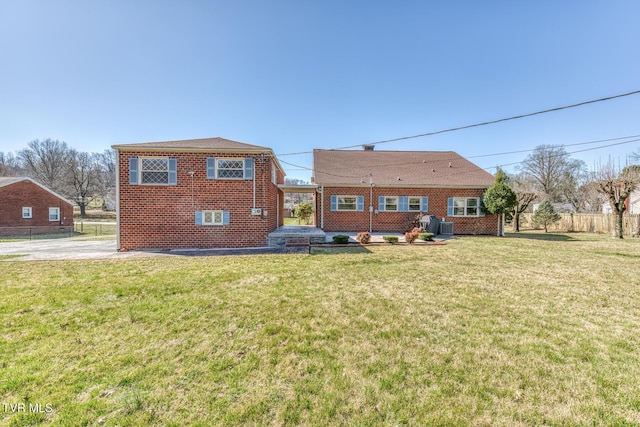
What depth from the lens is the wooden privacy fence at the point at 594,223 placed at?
676 inches

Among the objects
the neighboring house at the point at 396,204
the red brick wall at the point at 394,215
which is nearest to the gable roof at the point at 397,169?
the neighboring house at the point at 396,204

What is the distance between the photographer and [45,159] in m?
42.1

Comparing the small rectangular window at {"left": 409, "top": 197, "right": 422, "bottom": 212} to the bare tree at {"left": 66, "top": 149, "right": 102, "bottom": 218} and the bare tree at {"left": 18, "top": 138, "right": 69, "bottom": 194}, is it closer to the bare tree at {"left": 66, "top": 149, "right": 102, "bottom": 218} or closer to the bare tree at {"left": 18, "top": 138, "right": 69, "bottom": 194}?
the bare tree at {"left": 66, "top": 149, "right": 102, "bottom": 218}

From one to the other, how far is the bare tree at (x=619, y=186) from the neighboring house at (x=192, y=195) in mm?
20996

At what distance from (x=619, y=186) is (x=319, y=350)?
22628 millimetres

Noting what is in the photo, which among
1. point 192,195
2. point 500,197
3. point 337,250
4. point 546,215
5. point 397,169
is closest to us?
point 337,250

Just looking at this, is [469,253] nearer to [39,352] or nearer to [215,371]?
[215,371]

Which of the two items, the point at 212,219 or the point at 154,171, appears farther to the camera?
the point at 212,219

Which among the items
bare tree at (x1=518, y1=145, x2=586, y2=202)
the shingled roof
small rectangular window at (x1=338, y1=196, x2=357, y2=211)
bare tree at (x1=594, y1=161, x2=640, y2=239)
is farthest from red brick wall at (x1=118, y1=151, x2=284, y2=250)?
bare tree at (x1=518, y1=145, x2=586, y2=202)

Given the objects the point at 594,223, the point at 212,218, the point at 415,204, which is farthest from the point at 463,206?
the point at 212,218

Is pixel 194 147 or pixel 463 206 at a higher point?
pixel 194 147

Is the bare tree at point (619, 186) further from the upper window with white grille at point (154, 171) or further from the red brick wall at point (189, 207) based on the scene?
the upper window with white grille at point (154, 171)

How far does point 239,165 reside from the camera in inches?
427

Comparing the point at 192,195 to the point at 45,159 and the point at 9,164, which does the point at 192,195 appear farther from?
the point at 9,164
